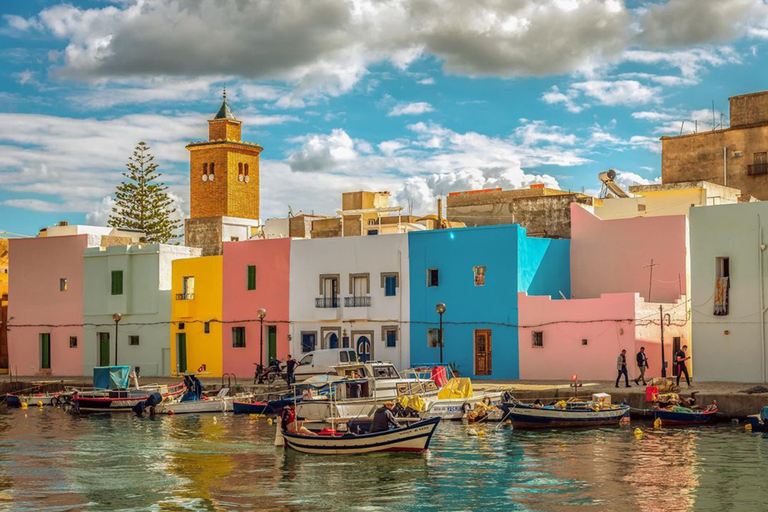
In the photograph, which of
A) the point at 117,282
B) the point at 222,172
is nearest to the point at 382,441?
the point at 117,282

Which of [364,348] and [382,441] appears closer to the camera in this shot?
[382,441]

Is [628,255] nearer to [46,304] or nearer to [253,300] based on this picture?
[253,300]

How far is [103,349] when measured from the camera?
179 feet

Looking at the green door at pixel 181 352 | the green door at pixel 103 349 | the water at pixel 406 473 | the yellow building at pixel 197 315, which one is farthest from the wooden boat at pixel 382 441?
the green door at pixel 103 349

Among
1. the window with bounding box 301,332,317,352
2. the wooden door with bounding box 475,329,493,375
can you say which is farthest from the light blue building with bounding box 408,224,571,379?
the window with bounding box 301,332,317,352

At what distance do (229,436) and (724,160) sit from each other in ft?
107

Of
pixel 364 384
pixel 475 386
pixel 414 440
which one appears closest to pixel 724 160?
pixel 475 386

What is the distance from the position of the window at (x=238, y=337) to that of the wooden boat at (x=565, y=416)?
21.2 m

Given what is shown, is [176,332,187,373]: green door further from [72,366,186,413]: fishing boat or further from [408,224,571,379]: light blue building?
[408,224,571,379]: light blue building

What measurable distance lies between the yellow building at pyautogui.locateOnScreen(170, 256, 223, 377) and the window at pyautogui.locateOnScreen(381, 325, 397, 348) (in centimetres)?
906

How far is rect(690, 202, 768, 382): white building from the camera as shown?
37000 millimetres

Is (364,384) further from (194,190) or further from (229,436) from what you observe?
(194,190)

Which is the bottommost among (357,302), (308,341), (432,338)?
(308,341)

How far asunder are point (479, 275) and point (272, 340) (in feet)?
36.0
